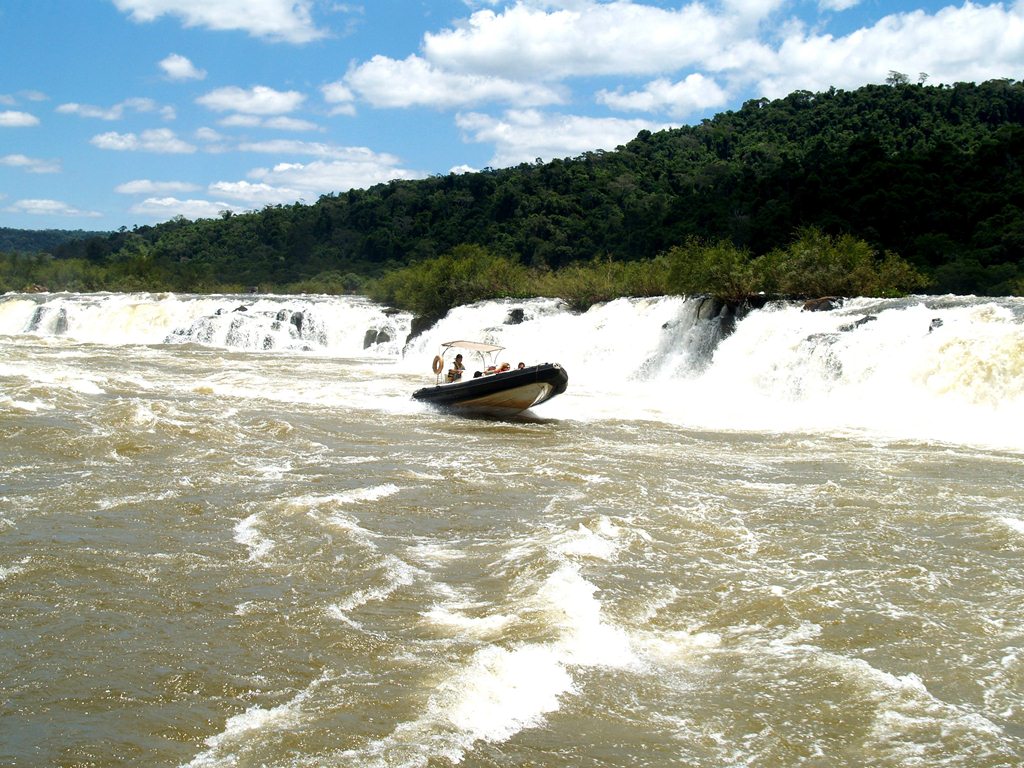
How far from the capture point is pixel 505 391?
57.1ft

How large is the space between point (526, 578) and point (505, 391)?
30.7 feet

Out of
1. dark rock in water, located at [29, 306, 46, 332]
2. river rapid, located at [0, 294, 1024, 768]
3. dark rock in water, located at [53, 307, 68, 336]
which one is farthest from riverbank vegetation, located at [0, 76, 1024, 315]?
dark rock in water, located at [29, 306, 46, 332]

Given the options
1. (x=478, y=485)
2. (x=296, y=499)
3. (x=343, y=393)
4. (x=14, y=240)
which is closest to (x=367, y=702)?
(x=296, y=499)

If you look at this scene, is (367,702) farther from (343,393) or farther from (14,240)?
(14,240)

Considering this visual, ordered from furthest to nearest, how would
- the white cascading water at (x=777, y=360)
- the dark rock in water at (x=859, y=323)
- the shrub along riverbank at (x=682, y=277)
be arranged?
the shrub along riverbank at (x=682, y=277)
the dark rock in water at (x=859, y=323)
the white cascading water at (x=777, y=360)

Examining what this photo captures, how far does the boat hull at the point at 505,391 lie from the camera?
17.1m

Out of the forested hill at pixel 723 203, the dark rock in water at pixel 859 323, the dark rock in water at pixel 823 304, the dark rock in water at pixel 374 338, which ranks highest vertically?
the forested hill at pixel 723 203

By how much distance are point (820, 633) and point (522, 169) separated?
84.7 m

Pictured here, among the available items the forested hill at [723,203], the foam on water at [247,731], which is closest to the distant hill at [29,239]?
the forested hill at [723,203]

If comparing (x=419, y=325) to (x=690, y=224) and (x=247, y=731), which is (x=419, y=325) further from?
(x=247, y=731)

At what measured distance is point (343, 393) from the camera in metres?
21.6

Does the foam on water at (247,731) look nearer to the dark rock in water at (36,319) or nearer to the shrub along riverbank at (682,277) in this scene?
the shrub along riverbank at (682,277)

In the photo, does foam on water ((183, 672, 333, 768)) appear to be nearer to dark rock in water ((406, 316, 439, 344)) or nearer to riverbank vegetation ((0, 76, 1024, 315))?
riverbank vegetation ((0, 76, 1024, 315))

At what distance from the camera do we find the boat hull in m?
17.1
